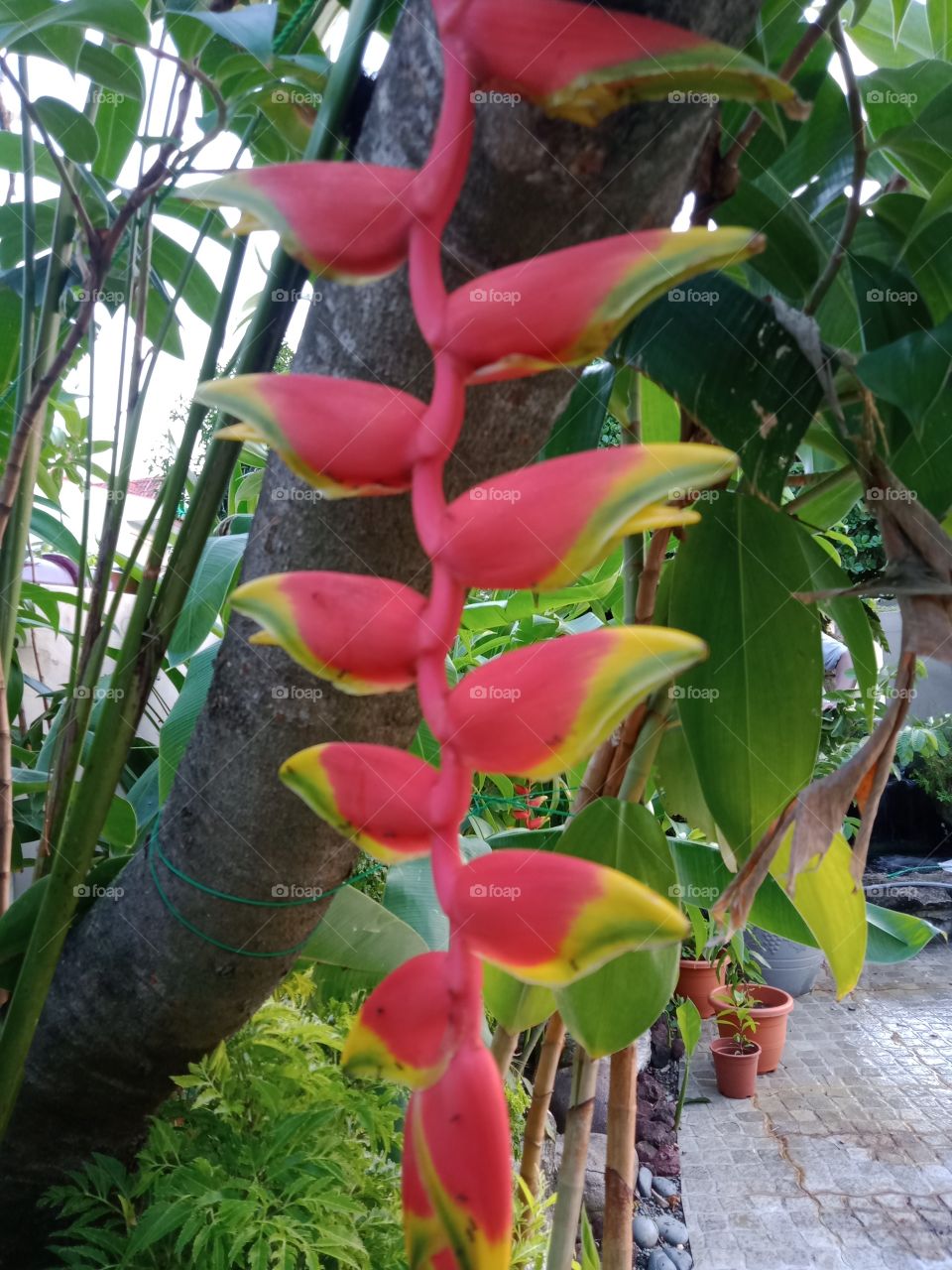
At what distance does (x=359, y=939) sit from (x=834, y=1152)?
1.93 metres

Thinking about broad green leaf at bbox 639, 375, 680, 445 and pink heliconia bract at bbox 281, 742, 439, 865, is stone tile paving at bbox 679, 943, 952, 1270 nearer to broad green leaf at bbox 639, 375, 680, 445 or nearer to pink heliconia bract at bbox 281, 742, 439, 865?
broad green leaf at bbox 639, 375, 680, 445

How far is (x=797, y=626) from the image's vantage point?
363 millimetres

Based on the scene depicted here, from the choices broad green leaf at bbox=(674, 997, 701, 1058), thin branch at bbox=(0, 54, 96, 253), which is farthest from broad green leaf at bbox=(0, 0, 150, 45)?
broad green leaf at bbox=(674, 997, 701, 1058)

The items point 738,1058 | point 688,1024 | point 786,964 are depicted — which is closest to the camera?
point 688,1024

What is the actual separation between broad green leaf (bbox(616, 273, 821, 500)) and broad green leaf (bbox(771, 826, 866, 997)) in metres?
0.22

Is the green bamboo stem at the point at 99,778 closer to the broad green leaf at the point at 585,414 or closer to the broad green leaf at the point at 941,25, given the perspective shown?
the broad green leaf at the point at 585,414

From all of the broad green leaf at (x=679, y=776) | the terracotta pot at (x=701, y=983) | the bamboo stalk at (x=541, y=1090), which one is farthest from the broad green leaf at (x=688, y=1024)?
the terracotta pot at (x=701, y=983)

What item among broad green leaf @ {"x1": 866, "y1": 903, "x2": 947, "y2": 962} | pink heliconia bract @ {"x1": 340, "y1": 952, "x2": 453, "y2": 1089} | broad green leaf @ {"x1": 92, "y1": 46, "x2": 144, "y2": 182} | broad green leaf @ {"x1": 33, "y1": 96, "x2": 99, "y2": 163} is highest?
broad green leaf @ {"x1": 92, "y1": 46, "x2": 144, "y2": 182}

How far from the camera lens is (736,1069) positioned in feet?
7.34

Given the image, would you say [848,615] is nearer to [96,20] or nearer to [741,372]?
[741,372]

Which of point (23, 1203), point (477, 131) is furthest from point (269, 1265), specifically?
point (477, 131)

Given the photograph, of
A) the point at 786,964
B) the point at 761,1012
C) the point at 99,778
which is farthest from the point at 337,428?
the point at 786,964

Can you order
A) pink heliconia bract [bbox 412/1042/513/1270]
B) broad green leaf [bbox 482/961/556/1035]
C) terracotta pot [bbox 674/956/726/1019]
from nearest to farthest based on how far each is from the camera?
pink heliconia bract [bbox 412/1042/513/1270]
broad green leaf [bbox 482/961/556/1035]
terracotta pot [bbox 674/956/726/1019]

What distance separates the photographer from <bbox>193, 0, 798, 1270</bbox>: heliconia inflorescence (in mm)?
152
